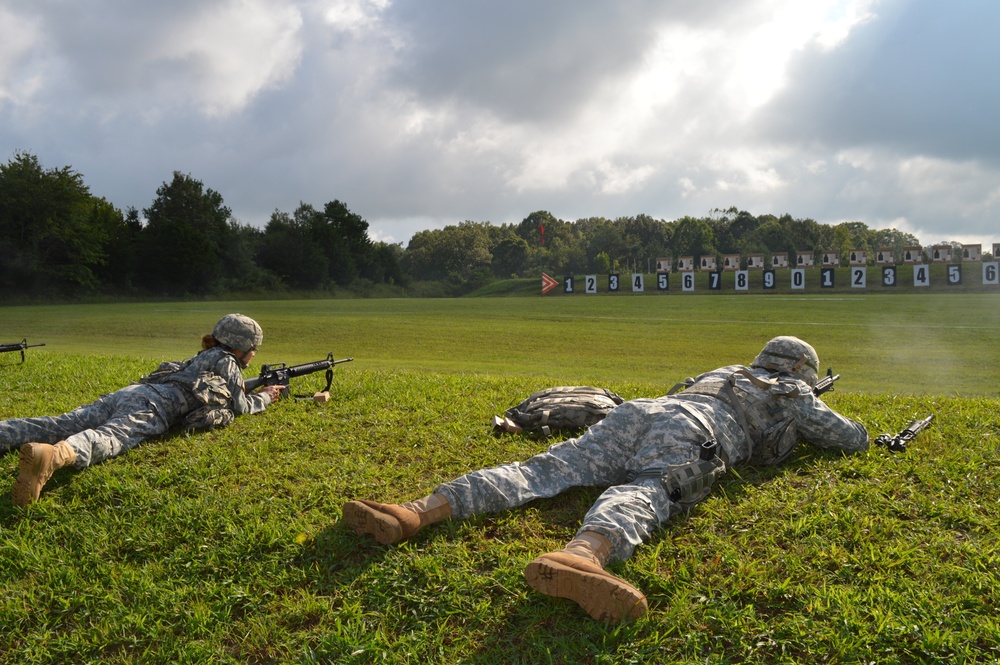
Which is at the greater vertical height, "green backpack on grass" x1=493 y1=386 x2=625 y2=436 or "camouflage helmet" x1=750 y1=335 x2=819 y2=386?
"camouflage helmet" x1=750 y1=335 x2=819 y2=386

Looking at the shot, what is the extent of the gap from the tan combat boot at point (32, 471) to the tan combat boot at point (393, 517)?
2332 mm

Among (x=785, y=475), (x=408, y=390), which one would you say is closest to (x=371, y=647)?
(x=785, y=475)

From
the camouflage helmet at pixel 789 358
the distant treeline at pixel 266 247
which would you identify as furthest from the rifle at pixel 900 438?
the distant treeline at pixel 266 247

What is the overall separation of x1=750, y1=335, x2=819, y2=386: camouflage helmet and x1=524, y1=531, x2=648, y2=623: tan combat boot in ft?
9.06

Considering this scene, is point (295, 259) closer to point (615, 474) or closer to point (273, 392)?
point (273, 392)

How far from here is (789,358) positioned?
18.0ft

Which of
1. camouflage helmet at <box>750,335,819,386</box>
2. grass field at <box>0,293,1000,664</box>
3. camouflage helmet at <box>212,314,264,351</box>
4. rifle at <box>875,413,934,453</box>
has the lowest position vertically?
grass field at <box>0,293,1000,664</box>

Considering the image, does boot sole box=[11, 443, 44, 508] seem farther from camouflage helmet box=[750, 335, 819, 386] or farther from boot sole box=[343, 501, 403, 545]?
camouflage helmet box=[750, 335, 819, 386]

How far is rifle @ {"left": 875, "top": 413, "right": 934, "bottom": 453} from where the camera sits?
545 centimetres

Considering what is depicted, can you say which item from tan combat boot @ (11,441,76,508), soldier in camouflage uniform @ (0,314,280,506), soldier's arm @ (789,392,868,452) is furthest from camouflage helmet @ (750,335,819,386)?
tan combat boot @ (11,441,76,508)

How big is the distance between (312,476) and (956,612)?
13.6 ft

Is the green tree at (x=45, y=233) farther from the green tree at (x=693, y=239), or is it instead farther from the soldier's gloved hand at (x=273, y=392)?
the green tree at (x=693, y=239)

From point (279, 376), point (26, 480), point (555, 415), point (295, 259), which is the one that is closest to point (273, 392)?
point (279, 376)

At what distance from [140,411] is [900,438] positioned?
633cm
